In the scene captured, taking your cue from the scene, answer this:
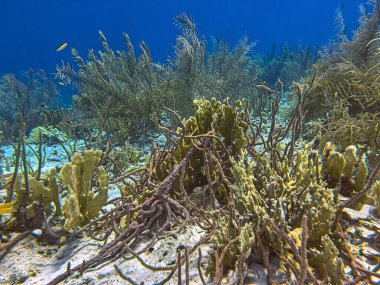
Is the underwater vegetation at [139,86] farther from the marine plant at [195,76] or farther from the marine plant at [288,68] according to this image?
the marine plant at [288,68]

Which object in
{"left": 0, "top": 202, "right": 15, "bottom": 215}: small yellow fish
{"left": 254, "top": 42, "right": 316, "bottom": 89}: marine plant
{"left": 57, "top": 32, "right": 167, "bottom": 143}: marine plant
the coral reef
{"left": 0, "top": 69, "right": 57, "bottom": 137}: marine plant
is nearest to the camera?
{"left": 0, "top": 202, "right": 15, "bottom": 215}: small yellow fish

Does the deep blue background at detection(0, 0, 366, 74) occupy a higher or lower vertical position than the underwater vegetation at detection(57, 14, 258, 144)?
higher

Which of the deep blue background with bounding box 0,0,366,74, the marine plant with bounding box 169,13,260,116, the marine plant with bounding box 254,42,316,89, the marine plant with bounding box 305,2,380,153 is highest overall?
the deep blue background with bounding box 0,0,366,74

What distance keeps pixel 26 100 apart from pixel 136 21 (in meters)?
134

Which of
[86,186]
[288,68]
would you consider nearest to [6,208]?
[86,186]

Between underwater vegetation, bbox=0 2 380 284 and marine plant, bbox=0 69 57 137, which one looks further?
marine plant, bbox=0 69 57 137

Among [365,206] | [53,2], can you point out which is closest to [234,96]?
[365,206]

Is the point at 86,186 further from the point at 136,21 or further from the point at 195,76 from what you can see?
the point at 136,21

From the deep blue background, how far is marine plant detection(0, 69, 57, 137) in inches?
3594

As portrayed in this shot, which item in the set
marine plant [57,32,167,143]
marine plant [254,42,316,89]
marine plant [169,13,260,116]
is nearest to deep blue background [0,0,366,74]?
marine plant [254,42,316,89]

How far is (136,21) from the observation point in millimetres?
129000

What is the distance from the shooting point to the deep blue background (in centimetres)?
10650

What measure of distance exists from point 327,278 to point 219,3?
158597 mm

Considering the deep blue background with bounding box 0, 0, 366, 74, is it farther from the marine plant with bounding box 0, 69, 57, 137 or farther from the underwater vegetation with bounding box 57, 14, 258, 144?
the underwater vegetation with bounding box 57, 14, 258, 144
